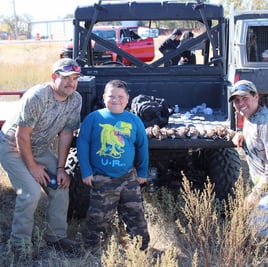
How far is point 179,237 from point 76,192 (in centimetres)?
94

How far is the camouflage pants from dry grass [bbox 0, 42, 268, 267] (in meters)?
0.17

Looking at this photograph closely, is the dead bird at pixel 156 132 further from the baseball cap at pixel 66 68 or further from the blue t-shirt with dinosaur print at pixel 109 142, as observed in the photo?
the baseball cap at pixel 66 68

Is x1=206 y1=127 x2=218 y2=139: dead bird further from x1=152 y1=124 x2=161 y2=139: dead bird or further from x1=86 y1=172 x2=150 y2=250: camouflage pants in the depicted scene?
x1=86 y1=172 x2=150 y2=250: camouflage pants

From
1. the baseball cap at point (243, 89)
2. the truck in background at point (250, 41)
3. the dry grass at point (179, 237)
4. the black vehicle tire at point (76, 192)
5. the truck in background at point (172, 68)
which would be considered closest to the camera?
the dry grass at point (179, 237)

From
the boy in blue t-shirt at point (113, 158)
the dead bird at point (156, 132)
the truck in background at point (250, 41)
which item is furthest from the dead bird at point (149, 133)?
Result: the truck in background at point (250, 41)

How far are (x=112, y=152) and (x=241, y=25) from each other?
4445mm

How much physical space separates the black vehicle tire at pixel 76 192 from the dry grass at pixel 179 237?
108 millimetres

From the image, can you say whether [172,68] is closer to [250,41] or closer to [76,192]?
[76,192]

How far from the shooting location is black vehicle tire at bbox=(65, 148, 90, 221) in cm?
438

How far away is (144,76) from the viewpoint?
217 inches

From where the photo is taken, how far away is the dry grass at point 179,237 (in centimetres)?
317

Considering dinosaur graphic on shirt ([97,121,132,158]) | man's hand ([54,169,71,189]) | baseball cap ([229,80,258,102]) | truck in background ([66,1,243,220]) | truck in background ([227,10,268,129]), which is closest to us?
baseball cap ([229,80,258,102])

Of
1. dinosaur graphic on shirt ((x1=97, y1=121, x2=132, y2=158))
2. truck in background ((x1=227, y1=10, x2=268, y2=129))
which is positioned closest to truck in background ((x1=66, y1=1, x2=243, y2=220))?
dinosaur graphic on shirt ((x1=97, y1=121, x2=132, y2=158))

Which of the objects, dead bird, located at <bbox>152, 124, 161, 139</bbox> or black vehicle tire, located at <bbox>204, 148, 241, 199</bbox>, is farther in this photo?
black vehicle tire, located at <bbox>204, 148, 241, 199</bbox>
